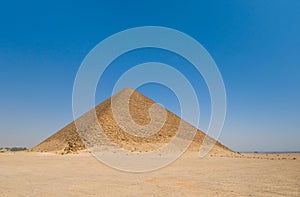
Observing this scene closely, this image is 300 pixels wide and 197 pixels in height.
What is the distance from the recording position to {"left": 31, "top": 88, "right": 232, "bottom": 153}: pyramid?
43094 millimetres

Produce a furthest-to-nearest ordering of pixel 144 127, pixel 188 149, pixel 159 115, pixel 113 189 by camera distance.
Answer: pixel 159 115 → pixel 144 127 → pixel 188 149 → pixel 113 189

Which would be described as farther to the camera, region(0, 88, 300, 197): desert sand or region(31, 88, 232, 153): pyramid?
region(31, 88, 232, 153): pyramid

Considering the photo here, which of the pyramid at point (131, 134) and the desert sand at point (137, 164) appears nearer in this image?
the desert sand at point (137, 164)

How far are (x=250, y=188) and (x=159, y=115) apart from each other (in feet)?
170

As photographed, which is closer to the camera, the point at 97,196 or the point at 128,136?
the point at 97,196

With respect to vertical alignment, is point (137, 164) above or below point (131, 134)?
below

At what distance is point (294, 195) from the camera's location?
7074mm

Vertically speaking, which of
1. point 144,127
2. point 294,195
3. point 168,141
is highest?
point 144,127

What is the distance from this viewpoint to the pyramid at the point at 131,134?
43.1 m

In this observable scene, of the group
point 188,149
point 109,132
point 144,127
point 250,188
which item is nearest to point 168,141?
point 188,149

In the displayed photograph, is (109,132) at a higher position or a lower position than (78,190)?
higher

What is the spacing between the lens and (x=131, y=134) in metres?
47.4

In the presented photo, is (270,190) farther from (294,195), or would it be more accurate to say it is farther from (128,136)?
(128,136)

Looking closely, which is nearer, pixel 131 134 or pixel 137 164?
pixel 137 164
